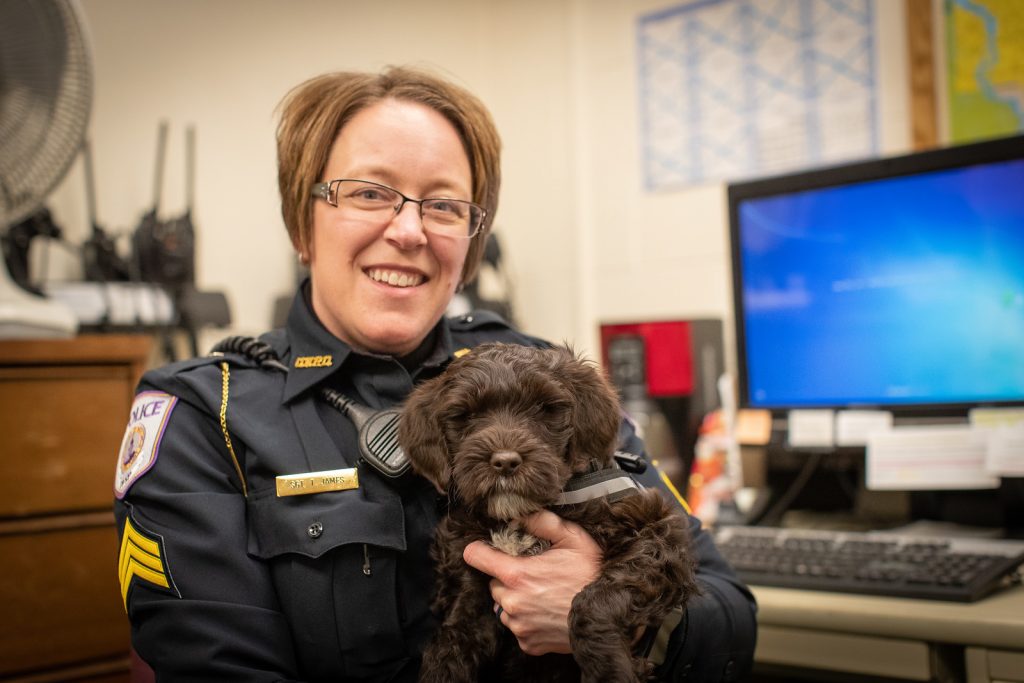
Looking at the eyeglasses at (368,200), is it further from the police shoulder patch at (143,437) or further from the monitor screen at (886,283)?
the monitor screen at (886,283)

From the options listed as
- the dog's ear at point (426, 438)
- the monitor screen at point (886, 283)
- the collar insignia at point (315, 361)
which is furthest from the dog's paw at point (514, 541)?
the monitor screen at point (886, 283)

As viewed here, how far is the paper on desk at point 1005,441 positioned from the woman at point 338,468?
2.55 ft

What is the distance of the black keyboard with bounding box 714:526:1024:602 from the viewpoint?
59.2 inches

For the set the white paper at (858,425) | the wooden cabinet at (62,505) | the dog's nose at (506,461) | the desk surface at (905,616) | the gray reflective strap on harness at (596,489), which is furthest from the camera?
the white paper at (858,425)

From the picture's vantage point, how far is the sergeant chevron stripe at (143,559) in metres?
1.21

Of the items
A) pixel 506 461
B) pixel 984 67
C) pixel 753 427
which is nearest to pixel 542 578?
pixel 506 461

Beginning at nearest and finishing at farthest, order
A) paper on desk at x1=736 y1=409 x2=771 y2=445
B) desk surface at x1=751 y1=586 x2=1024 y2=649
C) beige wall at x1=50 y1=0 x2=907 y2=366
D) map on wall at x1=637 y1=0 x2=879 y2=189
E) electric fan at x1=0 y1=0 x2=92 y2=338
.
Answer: desk surface at x1=751 y1=586 x2=1024 y2=649 < electric fan at x1=0 y1=0 x2=92 y2=338 < paper on desk at x1=736 y1=409 x2=771 y2=445 < beige wall at x1=50 y1=0 x2=907 y2=366 < map on wall at x1=637 y1=0 x2=879 y2=189

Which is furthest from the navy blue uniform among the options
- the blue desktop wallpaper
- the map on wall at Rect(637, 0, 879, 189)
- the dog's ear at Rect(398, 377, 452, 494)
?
the map on wall at Rect(637, 0, 879, 189)

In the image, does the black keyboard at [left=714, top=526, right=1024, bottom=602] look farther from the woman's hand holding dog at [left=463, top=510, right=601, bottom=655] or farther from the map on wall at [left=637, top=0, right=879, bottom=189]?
the map on wall at [left=637, top=0, right=879, bottom=189]

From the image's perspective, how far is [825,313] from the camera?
205cm

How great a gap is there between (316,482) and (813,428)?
135 centimetres

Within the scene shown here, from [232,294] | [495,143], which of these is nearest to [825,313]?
[495,143]

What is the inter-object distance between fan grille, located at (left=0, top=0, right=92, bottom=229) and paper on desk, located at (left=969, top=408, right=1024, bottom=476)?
2.10m

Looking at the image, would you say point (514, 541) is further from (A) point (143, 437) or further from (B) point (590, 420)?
(A) point (143, 437)
